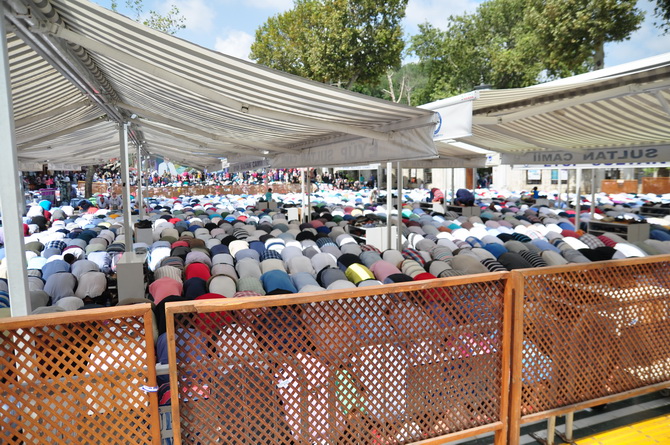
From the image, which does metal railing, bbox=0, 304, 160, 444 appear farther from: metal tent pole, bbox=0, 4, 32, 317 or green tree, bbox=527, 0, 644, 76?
green tree, bbox=527, 0, 644, 76

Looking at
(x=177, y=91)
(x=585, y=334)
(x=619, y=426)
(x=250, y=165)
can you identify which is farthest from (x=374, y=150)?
(x=250, y=165)

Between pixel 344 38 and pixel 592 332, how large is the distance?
22278mm

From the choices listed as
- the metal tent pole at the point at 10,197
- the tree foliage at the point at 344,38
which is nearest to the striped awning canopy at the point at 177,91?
the metal tent pole at the point at 10,197

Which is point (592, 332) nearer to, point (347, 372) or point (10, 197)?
point (347, 372)

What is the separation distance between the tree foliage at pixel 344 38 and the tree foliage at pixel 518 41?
7.12 meters

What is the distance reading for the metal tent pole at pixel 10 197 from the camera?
2.32 metres

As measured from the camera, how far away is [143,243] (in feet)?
27.7

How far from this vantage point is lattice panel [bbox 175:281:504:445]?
231 centimetres

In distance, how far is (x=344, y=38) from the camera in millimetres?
22719

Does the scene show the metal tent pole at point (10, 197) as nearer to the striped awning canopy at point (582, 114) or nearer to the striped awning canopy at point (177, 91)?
the striped awning canopy at point (177, 91)

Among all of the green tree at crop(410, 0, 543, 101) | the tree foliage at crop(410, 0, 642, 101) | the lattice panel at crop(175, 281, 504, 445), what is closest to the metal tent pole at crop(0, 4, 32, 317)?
the lattice panel at crop(175, 281, 504, 445)

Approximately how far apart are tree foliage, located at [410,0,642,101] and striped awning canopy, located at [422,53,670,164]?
13589mm

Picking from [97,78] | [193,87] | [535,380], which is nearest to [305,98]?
[193,87]

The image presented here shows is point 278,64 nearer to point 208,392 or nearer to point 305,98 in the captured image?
point 305,98
